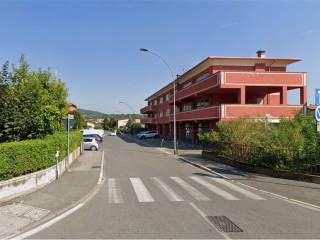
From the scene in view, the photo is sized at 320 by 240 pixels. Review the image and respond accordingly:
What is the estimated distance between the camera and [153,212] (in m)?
9.00

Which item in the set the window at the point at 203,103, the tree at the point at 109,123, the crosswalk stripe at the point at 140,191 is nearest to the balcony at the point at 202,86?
the window at the point at 203,103

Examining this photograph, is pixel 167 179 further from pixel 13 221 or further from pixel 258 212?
pixel 13 221

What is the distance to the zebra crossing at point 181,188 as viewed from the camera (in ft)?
36.4

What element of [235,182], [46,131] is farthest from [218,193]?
[46,131]

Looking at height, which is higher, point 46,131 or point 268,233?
point 46,131

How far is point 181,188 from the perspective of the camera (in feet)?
43.0

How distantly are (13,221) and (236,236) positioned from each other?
4.89m

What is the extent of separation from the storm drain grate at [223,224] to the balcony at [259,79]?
962 inches

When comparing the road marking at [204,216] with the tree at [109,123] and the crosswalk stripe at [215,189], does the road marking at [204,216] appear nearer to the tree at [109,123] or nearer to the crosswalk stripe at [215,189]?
the crosswalk stripe at [215,189]

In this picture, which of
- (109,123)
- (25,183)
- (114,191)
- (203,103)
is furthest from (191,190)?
(109,123)

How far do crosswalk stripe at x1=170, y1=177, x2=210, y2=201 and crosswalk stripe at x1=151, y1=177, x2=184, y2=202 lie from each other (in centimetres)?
57

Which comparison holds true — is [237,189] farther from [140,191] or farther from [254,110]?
[254,110]

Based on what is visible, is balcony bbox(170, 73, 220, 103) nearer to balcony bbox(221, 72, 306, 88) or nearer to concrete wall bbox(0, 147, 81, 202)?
balcony bbox(221, 72, 306, 88)

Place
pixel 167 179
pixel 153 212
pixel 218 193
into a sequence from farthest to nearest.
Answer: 1. pixel 167 179
2. pixel 218 193
3. pixel 153 212
